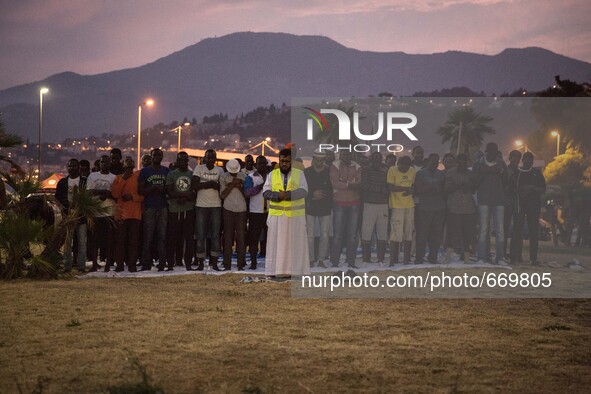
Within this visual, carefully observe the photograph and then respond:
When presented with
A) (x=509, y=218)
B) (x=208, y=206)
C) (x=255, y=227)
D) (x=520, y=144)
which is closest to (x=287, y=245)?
(x=208, y=206)

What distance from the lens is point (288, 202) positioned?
47.4 feet

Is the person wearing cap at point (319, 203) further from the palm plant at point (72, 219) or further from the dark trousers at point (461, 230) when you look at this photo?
the palm plant at point (72, 219)

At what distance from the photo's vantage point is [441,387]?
698 cm

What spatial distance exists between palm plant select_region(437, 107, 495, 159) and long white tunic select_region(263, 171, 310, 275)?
3392 mm

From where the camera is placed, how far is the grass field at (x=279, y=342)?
7129mm

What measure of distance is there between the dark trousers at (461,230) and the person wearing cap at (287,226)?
3796mm

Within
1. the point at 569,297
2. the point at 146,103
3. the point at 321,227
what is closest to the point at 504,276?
the point at 569,297

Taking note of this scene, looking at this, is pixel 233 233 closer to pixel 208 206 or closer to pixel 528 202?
pixel 208 206

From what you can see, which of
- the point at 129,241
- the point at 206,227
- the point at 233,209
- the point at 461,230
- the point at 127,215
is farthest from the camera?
the point at 461,230

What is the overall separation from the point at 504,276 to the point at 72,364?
934cm

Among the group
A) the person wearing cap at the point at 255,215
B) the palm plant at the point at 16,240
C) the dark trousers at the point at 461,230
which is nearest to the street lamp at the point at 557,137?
the dark trousers at the point at 461,230

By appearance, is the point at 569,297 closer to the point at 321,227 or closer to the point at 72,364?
the point at 321,227

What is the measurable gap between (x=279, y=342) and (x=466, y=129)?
9.25 meters

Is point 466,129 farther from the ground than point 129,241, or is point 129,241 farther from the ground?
point 466,129
